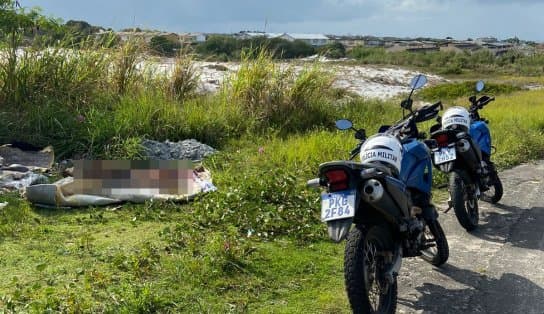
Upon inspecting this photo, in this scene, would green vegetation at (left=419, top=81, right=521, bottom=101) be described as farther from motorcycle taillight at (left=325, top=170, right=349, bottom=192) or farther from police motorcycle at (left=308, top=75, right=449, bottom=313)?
motorcycle taillight at (left=325, top=170, right=349, bottom=192)

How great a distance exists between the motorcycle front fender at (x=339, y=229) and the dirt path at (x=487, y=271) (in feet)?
3.12

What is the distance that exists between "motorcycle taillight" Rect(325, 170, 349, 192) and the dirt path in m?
1.07

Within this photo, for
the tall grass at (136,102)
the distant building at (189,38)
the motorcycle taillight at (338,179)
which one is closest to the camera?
the motorcycle taillight at (338,179)

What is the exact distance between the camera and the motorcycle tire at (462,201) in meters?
5.10

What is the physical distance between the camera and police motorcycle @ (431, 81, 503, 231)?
514 centimetres

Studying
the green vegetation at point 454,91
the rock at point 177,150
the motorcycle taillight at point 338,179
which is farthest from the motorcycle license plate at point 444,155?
the green vegetation at point 454,91

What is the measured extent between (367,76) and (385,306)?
22.3 metres

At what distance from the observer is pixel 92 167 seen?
6.01 meters

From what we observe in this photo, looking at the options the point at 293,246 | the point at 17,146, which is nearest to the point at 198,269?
the point at 293,246

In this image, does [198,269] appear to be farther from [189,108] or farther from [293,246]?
[189,108]

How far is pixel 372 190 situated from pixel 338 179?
21 centimetres

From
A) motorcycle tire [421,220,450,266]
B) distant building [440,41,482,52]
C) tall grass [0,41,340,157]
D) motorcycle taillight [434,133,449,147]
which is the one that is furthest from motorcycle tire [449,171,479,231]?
distant building [440,41,482,52]

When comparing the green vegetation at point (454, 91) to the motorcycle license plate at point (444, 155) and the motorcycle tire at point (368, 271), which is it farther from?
the motorcycle tire at point (368, 271)

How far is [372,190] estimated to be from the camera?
3.30 meters
